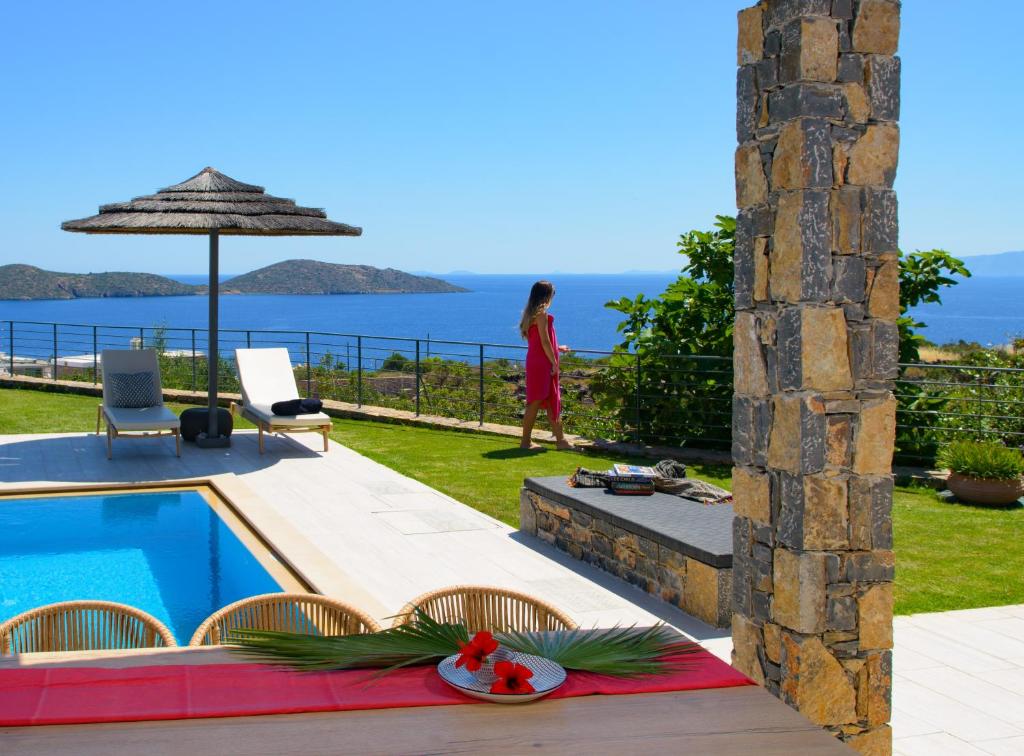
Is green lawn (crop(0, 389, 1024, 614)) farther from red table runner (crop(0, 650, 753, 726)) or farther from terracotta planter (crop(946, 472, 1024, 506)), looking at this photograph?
red table runner (crop(0, 650, 753, 726))

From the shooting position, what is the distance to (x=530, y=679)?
248cm

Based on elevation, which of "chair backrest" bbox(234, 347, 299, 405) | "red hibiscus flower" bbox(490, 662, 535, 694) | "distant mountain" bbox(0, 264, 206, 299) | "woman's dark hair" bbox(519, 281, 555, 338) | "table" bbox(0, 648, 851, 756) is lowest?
"table" bbox(0, 648, 851, 756)

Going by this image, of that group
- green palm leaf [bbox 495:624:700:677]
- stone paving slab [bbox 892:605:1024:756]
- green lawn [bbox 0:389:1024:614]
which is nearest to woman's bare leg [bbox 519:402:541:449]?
green lawn [bbox 0:389:1024:614]

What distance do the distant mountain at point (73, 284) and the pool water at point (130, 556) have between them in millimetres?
72513

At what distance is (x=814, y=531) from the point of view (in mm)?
3277

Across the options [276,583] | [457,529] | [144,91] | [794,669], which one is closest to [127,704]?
[794,669]

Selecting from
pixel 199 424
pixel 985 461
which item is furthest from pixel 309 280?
pixel 985 461

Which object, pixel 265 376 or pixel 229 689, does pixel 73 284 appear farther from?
pixel 229 689

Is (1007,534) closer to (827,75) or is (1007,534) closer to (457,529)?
(457,529)

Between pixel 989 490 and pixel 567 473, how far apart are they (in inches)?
129

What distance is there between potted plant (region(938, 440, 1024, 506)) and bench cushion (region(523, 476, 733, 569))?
9.09ft

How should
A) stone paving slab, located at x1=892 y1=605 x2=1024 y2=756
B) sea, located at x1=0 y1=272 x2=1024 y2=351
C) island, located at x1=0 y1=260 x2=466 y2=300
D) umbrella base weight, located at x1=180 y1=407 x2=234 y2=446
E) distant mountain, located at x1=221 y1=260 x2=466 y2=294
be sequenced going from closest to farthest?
stone paving slab, located at x1=892 y1=605 x2=1024 y2=756
umbrella base weight, located at x1=180 y1=407 x2=234 y2=446
island, located at x1=0 y1=260 x2=466 y2=300
sea, located at x1=0 y1=272 x2=1024 y2=351
distant mountain, located at x1=221 y1=260 x2=466 y2=294

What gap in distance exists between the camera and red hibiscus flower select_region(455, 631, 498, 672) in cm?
246

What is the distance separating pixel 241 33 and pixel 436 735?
2372 centimetres
